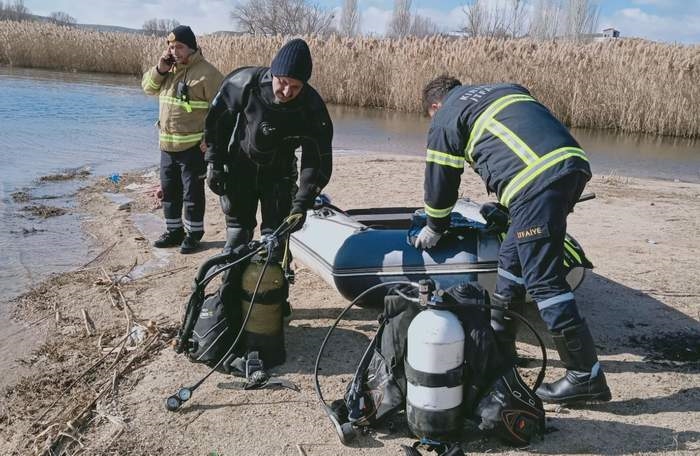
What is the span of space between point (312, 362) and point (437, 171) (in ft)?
4.32

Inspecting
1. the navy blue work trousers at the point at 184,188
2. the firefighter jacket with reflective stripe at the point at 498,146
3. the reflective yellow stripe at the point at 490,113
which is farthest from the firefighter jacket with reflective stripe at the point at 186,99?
the reflective yellow stripe at the point at 490,113

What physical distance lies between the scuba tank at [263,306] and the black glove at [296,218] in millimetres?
264

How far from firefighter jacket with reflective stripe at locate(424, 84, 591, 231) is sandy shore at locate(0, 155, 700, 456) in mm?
1137

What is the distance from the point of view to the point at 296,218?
12.2ft

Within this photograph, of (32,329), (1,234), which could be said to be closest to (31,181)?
(1,234)

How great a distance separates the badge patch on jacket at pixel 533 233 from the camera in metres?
3.02

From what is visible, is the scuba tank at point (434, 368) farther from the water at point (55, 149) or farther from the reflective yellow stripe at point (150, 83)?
the reflective yellow stripe at point (150, 83)

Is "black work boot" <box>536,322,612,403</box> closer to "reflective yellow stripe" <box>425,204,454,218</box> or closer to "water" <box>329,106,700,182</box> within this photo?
"reflective yellow stripe" <box>425,204,454,218</box>

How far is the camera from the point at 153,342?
3766 millimetres

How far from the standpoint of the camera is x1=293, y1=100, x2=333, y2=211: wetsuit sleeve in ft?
12.7

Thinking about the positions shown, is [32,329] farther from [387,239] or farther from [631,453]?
[631,453]

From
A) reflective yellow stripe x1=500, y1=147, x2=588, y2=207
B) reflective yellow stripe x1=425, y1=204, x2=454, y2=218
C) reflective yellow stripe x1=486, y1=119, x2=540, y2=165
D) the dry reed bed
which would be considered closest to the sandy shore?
reflective yellow stripe x1=425, y1=204, x2=454, y2=218

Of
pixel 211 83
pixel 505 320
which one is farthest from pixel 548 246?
pixel 211 83

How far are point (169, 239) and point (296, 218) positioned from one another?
7.78ft
